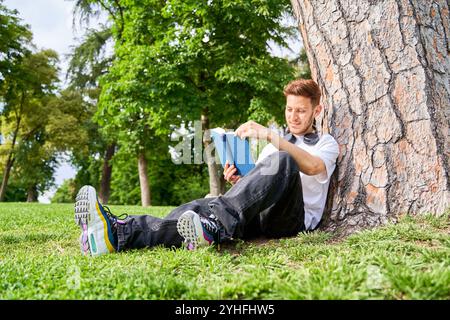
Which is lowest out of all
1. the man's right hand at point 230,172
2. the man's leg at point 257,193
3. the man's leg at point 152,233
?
the man's leg at point 152,233

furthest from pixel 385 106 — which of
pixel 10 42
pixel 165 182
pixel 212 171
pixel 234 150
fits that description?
pixel 165 182

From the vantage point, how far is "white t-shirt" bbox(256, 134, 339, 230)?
10.8ft

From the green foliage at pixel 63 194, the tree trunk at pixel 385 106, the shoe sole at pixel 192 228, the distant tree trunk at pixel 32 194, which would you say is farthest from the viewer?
the green foliage at pixel 63 194

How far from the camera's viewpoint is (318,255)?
254cm

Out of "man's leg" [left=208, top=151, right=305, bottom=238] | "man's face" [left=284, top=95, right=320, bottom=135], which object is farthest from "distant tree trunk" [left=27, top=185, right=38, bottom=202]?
"man's leg" [left=208, top=151, right=305, bottom=238]

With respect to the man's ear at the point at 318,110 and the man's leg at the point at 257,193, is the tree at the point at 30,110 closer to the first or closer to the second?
the man's ear at the point at 318,110

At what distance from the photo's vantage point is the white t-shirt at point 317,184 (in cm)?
329

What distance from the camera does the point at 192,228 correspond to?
2.92 m

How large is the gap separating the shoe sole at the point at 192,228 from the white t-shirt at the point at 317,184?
2.55 feet

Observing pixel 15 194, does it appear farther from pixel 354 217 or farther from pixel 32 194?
pixel 354 217

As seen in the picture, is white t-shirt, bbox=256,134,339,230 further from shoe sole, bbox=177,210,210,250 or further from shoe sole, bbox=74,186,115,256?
shoe sole, bbox=74,186,115,256

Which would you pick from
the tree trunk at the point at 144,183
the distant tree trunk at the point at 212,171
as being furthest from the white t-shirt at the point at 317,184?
the tree trunk at the point at 144,183

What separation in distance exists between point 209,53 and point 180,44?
92cm
